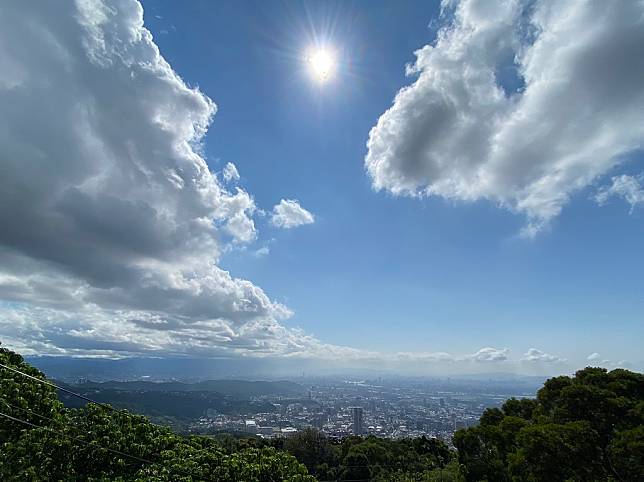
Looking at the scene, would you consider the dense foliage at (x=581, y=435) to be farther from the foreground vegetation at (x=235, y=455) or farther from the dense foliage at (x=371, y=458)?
the dense foliage at (x=371, y=458)

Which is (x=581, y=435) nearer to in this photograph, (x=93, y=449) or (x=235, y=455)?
(x=235, y=455)

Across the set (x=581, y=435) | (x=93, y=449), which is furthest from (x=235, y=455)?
(x=581, y=435)

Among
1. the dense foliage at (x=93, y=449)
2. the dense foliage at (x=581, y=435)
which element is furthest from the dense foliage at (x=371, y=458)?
the dense foliage at (x=93, y=449)

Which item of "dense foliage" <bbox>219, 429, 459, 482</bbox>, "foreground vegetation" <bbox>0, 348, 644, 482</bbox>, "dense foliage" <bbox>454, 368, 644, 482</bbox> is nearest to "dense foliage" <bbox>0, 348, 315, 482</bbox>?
"foreground vegetation" <bbox>0, 348, 644, 482</bbox>

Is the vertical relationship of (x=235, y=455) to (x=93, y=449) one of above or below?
below

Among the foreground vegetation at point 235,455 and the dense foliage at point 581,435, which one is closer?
the foreground vegetation at point 235,455

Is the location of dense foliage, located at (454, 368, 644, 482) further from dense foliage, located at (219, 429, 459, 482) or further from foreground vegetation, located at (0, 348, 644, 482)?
dense foliage, located at (219, 429, 459, 482)

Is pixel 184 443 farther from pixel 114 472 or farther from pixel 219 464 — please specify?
pixel 114 472
